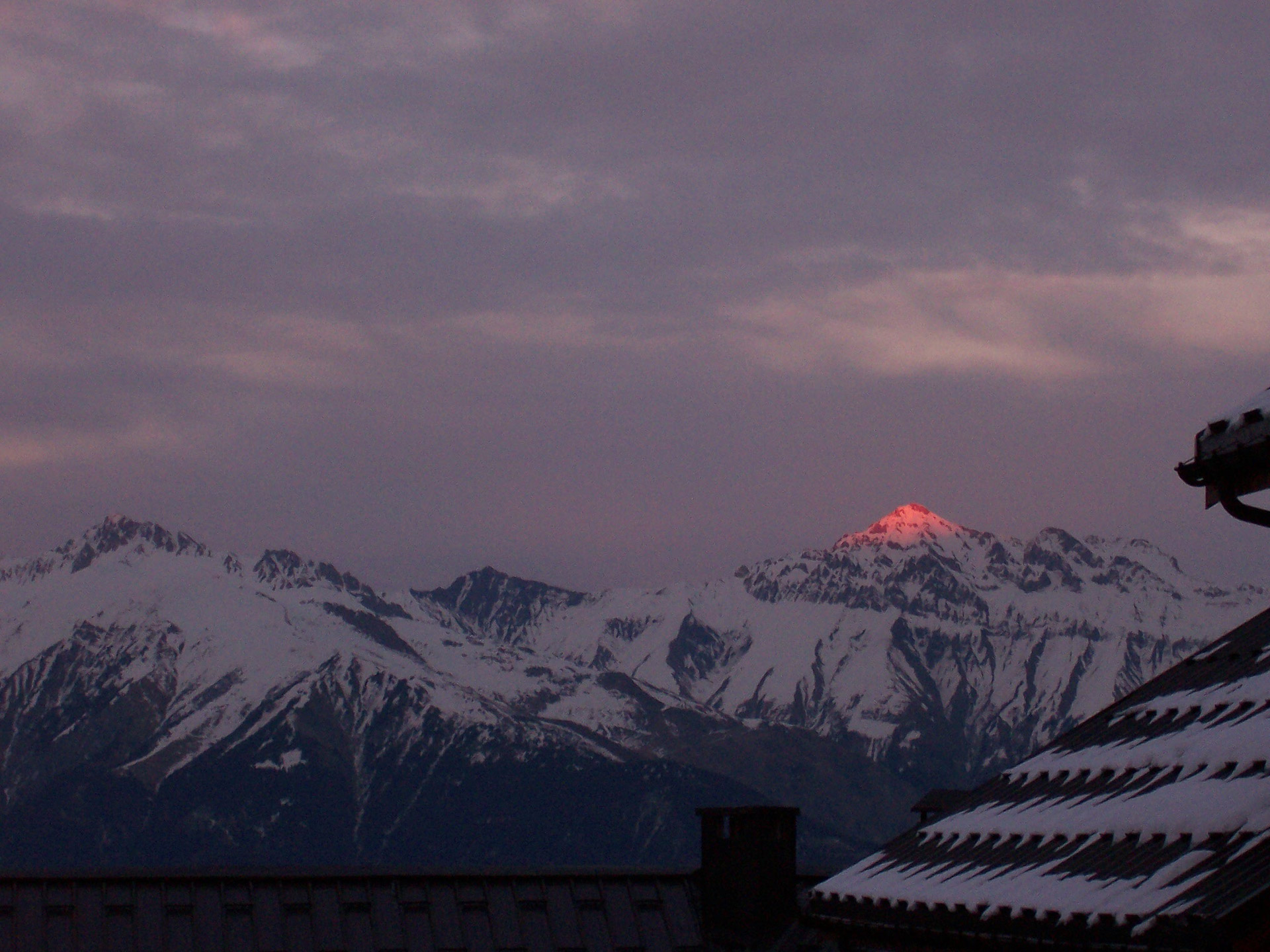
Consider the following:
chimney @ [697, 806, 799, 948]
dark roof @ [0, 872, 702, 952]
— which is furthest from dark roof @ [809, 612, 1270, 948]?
chimney @ [697, 806, 799, 948]

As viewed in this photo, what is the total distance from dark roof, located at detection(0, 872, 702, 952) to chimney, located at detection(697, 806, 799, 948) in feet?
3.67

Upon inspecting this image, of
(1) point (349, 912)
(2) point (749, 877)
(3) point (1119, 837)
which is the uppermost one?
(3) point (1119, 837)

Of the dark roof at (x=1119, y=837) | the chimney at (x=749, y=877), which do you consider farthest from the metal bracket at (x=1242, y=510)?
the chimney at (x=749, y=877)

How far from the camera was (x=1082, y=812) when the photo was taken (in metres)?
14.3

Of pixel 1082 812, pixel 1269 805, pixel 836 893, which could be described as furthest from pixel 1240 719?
pixel 836 893

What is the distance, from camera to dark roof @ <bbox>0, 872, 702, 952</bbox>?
45094mm

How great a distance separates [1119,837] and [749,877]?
3758cm

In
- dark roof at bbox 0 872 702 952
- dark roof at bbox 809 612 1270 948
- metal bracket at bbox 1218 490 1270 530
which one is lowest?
dark roof at bbox 0 872 702 952

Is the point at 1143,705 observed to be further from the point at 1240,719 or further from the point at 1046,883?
the point at 1046,883

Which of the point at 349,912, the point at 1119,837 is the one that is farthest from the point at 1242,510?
the point at 349,912

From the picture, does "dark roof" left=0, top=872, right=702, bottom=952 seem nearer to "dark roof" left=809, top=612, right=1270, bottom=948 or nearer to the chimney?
the chimney

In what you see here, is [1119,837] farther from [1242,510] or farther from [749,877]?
[749,877]

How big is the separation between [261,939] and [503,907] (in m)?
6.42

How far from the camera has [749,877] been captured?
4966cm
